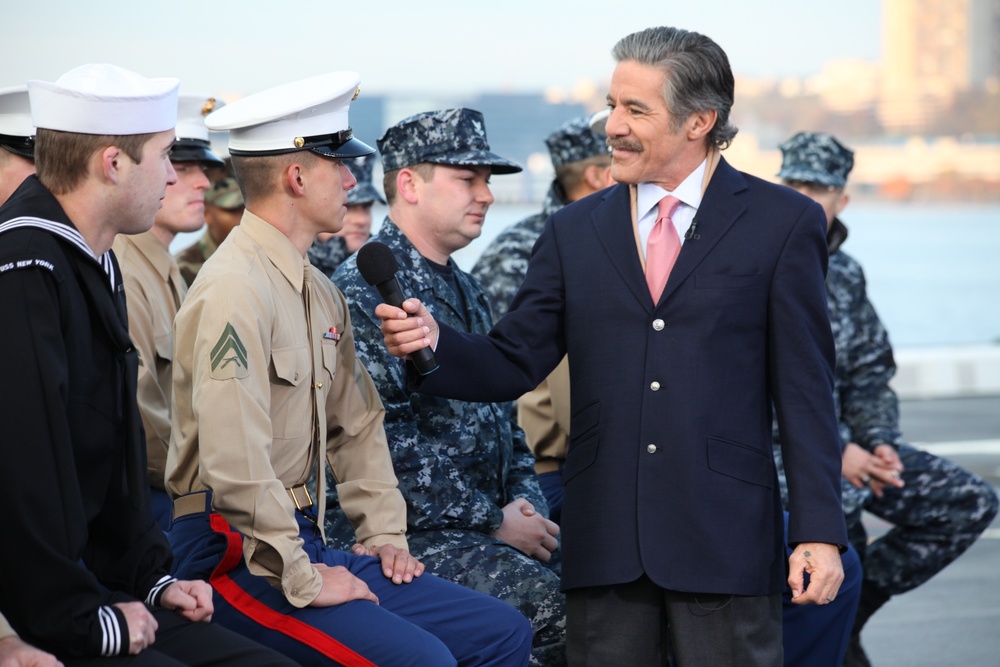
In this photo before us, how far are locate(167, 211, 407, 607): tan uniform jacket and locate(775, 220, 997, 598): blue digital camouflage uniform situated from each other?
192cm

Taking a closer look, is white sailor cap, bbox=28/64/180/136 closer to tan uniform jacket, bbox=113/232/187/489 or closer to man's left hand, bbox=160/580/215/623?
man's left hand, bbox=160/580/215/623

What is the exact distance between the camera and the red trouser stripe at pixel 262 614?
8.55 feet

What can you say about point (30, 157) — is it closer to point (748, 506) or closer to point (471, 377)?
point (471, 377)

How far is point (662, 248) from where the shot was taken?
274 centimetres

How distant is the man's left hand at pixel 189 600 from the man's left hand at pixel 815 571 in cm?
121

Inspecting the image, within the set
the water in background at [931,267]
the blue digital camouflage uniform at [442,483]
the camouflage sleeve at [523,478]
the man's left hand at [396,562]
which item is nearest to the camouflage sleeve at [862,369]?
the camouflage sleeve at [523,478]

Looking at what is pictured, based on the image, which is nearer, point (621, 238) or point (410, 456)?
point (621, 238)

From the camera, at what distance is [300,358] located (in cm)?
282

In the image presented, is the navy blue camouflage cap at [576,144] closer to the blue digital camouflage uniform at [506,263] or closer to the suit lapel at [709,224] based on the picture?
the blue digital camouflage uniform at [506,263]

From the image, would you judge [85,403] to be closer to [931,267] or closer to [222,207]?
[222,207]

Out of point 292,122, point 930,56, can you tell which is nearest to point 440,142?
point 292,122

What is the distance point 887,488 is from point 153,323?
110 inches

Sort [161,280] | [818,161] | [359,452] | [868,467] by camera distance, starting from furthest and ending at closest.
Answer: [818,161] → [868,467] → [161,280] → [359,452]

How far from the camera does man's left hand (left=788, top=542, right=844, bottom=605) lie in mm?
2576
